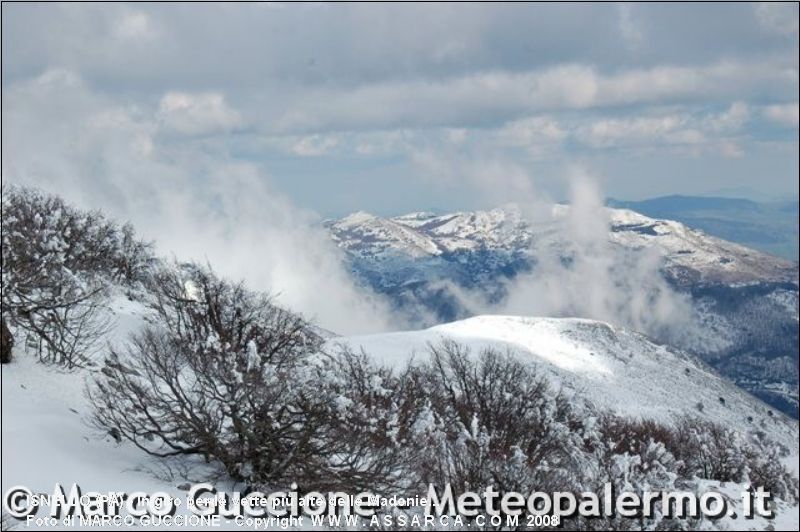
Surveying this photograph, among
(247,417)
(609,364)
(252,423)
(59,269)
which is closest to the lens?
(252,423)

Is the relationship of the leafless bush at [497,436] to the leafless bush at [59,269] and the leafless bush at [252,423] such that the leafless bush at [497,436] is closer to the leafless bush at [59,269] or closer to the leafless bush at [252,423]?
the leafless bush at [252,423]

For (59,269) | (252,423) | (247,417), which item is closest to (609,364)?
(59,269)

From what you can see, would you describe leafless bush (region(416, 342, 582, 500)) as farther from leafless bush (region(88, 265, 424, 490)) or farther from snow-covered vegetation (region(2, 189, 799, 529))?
leafless bush (region(88, 265, 424, 490))

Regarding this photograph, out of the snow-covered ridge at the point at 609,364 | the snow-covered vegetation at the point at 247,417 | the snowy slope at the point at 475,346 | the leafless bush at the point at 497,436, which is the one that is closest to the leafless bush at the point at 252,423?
the snow-covered vegetation at the point at 247,417

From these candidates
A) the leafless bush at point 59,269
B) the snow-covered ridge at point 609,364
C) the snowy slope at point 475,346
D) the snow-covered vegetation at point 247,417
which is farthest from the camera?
the snow-covered ridge at point 609,364

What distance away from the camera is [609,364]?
116 meters

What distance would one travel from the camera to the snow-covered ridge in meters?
90.5

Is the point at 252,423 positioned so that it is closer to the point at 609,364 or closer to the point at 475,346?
the point at 475,346

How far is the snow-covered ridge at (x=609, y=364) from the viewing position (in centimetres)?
9045

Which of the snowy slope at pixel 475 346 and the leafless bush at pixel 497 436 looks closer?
the snowy slope at pixel 475 346

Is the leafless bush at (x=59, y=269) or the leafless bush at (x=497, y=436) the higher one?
the leafless bush at (x=59, y=269)

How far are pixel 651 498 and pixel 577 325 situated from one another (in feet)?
413

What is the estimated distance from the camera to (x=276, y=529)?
14594 millimetres

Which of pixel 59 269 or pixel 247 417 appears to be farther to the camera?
pixel 59 269
